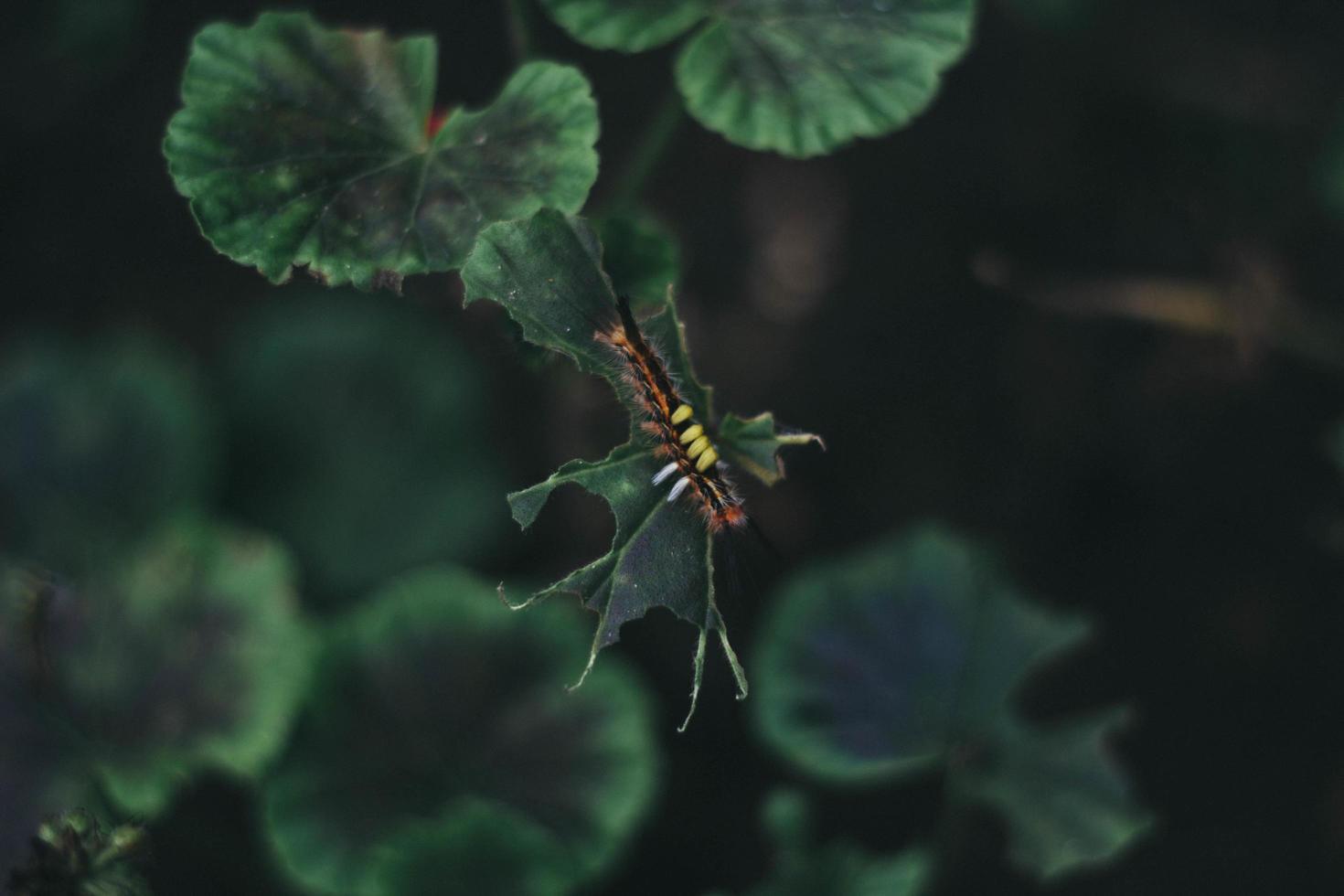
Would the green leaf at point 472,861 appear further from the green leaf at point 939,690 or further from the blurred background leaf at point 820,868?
the green leaf at point 939,690

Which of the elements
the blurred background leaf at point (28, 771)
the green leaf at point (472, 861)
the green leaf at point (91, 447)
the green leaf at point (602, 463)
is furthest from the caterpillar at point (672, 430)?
the green leaf at point (91, 447)

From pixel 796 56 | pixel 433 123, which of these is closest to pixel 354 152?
pixel 433 123

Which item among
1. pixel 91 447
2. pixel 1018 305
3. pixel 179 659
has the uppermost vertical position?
pixel 91 447

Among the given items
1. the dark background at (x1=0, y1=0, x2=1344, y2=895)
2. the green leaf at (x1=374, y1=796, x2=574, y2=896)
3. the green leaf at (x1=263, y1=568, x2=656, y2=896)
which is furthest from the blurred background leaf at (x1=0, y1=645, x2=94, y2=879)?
the dark background at (x1=0, y1=0, x2=1344, y2=895)

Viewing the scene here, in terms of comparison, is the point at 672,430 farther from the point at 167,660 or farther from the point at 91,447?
the point at 91,447

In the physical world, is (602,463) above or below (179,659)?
above

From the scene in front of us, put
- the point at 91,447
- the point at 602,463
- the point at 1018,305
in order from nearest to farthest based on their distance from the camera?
the point at 602,463 < the point at 91,447 < the point at 1018,305
